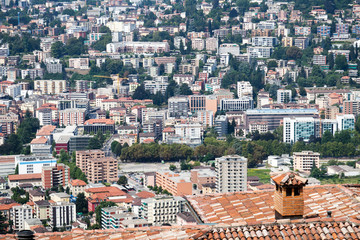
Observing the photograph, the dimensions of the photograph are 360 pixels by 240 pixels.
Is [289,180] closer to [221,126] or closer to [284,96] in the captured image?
[221,126]

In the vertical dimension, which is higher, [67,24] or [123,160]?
[67,24]

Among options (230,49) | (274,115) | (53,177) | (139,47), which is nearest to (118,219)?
(53,177)

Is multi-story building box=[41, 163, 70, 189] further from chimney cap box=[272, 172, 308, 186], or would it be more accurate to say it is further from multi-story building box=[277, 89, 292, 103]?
chimney cap box=[272, 172, 308, 186]

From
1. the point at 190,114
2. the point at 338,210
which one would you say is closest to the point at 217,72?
the point at 190,114

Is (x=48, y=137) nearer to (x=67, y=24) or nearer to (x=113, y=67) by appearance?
(x=113, y=67)

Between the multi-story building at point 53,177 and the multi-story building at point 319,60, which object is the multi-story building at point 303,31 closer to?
the multi-story building at point 319,60

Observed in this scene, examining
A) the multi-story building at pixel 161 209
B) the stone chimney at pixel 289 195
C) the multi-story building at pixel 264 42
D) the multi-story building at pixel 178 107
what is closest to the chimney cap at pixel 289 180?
the stone chimney at pixel 289 195
